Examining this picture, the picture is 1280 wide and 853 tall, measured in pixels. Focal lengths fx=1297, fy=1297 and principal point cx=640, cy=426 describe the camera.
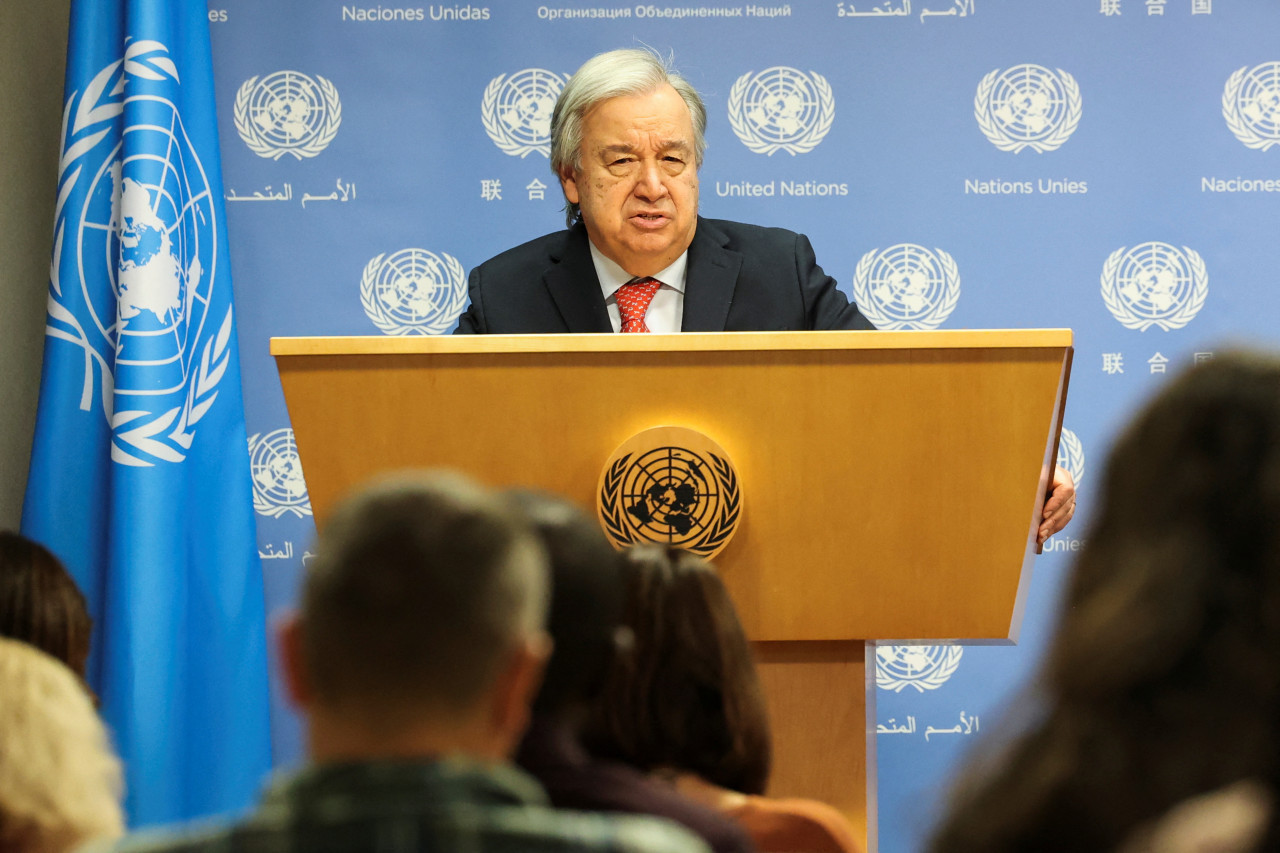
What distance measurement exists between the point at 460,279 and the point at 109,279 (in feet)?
3.24

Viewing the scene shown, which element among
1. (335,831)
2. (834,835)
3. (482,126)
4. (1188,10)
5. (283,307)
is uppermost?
(1188,10)

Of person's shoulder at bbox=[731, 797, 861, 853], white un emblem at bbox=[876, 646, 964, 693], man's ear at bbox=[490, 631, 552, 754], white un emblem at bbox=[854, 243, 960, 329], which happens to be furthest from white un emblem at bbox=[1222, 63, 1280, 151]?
man's ear at bbox=[490, 631, 552, 754]

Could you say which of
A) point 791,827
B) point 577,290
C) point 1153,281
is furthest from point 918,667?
point 791,827

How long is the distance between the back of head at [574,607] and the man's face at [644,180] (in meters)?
1.48

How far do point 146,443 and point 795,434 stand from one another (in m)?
2.18

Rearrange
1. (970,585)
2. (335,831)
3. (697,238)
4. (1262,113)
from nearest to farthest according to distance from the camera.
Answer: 1. (335,831)
2. (970,585)
3. (697,238)
4. (1262,113)

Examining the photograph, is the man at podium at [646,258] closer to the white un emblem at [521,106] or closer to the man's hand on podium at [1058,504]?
the man's hand on podium at [1058,504]

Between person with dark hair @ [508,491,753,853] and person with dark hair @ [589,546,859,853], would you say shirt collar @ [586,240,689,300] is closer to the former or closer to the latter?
person with dark hair @ [589,546,859,853]

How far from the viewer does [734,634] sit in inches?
59.1

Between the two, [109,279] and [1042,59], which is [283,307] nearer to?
[109,279]

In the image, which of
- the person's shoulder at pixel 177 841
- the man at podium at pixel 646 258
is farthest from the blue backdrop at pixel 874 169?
the person's shoulder at pixel 177 841

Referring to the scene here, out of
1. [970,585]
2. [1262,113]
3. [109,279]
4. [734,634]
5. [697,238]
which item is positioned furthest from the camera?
[1262,113]

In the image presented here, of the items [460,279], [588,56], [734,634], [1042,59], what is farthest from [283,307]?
[734,634]

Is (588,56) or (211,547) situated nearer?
(211,547)
